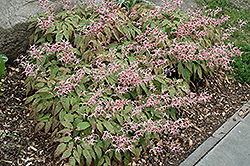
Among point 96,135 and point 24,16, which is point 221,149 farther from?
point 24,16

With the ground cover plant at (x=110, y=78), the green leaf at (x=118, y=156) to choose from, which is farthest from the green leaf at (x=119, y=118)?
the green leaf at (x=118, y=156)

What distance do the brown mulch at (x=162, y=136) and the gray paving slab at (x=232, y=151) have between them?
0.21 meters

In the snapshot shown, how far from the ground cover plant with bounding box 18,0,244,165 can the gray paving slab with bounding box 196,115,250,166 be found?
492mm

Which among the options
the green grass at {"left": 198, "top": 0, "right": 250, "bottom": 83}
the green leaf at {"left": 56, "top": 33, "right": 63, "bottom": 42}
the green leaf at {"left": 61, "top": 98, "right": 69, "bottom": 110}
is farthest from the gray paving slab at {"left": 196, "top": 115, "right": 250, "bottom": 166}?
the green leaf at {"left": 56, "top": 33, "right": 63, "bottom": 42}

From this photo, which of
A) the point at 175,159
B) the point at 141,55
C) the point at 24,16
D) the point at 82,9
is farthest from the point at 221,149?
the point at 24,16

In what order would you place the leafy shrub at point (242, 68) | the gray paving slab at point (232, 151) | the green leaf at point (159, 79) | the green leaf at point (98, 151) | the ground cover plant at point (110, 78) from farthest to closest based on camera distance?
the leafy shrub at point (242, 68)
the green leaf at point (159, 79)
the gray paving slab at point (232, 151)
the ground cover plant at point (110, 78)
the green leaf at point (98, 151)

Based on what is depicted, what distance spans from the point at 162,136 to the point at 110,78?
41.0 inches

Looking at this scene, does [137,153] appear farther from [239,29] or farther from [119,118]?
[239,29]

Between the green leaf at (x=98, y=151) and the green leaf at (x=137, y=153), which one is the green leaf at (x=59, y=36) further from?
the green leaf at (x=137, y=153)

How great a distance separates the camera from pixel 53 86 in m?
3.07

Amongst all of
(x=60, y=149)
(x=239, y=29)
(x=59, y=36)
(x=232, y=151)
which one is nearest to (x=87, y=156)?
(x=60, y=149)

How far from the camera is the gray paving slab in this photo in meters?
3.08

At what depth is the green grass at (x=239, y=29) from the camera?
454 cm

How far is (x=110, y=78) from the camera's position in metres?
3.21
